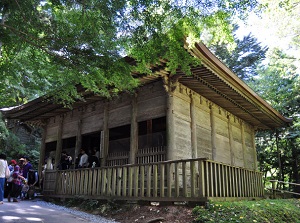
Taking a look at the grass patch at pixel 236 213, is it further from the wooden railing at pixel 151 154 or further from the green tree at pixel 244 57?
the green tree at pixel 244 57

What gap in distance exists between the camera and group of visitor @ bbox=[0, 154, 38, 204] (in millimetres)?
8337

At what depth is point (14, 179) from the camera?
1001cm

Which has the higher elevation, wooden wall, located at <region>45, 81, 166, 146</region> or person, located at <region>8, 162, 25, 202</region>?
wooden wall, located at <region>45, 81, 166, 146</region>

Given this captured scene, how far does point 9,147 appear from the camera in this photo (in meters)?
19.2

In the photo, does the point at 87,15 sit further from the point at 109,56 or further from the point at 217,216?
the point at 217,216

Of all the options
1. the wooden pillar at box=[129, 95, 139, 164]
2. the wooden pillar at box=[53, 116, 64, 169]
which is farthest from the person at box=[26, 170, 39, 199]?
the wooden pillar at box=[129, 95, 139, 164]

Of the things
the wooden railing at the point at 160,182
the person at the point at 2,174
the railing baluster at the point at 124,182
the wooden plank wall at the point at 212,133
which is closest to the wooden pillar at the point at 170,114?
the wooden plank wall at the point at 212,133

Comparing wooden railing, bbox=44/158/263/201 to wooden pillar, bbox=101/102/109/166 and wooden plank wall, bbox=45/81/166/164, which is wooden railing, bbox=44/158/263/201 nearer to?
wooden pillar, bbox=101/102/109/166

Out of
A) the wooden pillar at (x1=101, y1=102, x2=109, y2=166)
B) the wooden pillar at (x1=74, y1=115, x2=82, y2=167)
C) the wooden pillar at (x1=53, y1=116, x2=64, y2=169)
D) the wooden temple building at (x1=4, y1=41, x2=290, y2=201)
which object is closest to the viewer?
the wooden temple building at (x1=4, y1=41, x2=290, y2=201)

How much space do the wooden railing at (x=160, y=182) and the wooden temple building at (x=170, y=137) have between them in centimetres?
2

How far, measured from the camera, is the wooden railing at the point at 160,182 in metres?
7.15

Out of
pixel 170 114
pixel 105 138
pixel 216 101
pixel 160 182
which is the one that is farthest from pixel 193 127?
pixel 105 138

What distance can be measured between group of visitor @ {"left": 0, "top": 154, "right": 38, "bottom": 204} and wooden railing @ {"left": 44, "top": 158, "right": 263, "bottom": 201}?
3.53ft

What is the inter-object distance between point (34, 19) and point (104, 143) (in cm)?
654
